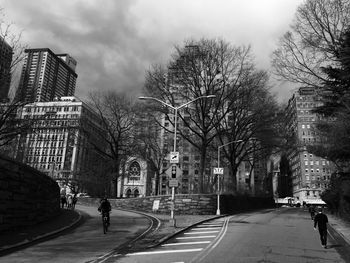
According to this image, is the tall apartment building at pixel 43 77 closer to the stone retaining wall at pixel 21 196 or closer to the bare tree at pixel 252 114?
the stone retaining wall at pixel 21 196

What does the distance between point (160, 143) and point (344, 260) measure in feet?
161

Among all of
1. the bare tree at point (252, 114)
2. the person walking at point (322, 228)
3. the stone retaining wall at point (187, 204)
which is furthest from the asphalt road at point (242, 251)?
the bare tree at point (252, 114)

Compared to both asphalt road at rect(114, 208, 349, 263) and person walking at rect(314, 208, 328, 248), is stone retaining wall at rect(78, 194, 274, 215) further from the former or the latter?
person walking at rect(314, 208, 328, 248)

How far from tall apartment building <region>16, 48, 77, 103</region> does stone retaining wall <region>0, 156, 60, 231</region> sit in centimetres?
501

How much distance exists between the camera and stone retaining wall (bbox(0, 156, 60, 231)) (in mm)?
13039

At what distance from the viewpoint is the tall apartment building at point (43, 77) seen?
19250 mm

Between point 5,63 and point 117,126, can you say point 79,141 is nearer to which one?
point 117,126

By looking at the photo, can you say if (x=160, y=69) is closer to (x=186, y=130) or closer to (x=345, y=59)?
(x=186, y=130)

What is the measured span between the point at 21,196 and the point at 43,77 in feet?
32.1

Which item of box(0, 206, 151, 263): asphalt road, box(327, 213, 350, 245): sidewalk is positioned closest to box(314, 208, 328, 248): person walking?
box(327, 213, 350, 245): sidewalk

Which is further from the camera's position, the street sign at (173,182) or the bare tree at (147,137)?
the bare tree at (147,137)

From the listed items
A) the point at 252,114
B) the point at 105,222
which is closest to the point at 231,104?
the point at 252,114

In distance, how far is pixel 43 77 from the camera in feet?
72.1

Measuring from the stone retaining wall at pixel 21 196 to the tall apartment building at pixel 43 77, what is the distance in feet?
16.4
